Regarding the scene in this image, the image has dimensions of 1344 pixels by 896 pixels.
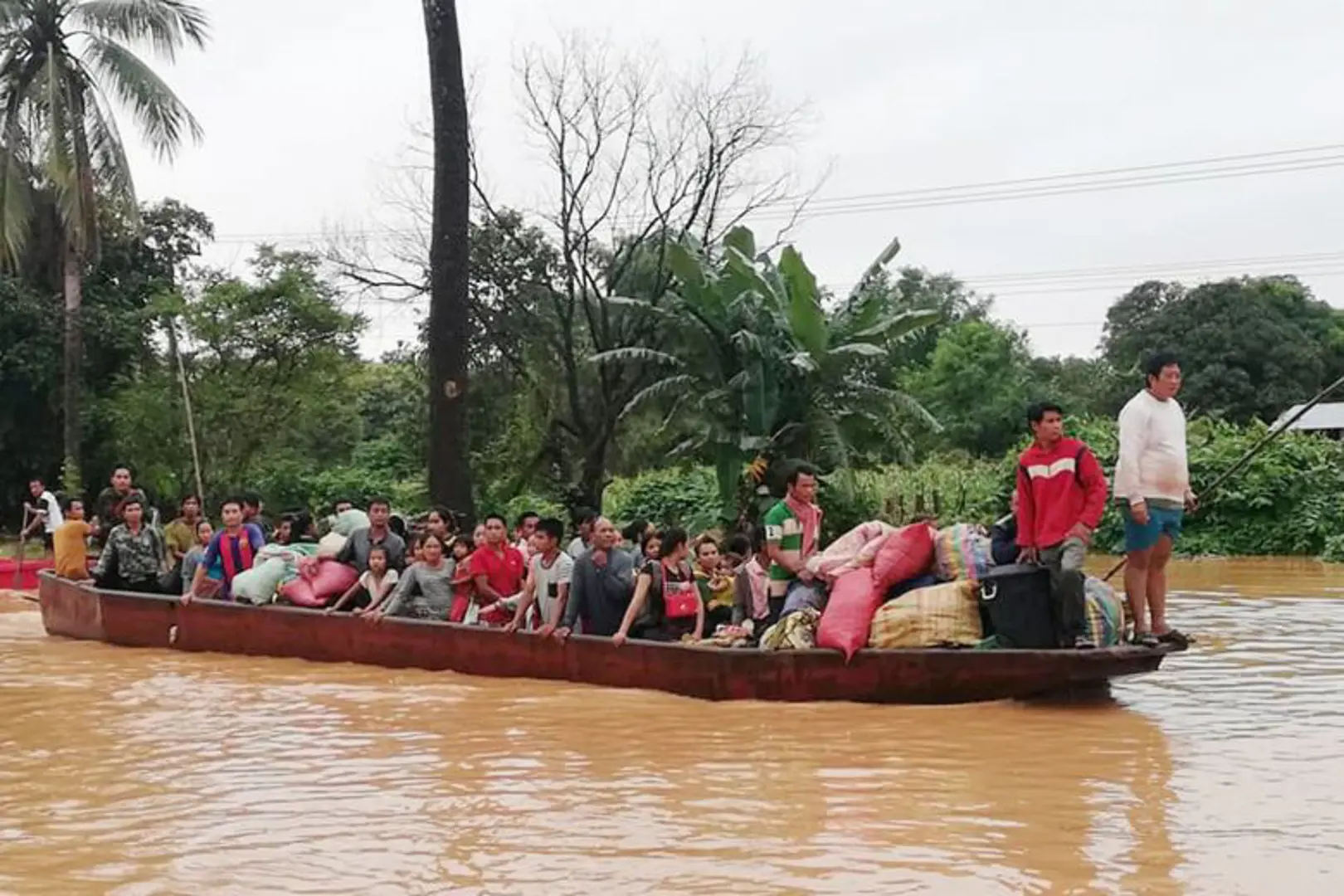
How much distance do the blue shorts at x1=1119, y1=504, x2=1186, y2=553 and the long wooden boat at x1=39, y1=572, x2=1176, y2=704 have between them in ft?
1.88

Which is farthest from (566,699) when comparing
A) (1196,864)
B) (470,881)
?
(1196,864)

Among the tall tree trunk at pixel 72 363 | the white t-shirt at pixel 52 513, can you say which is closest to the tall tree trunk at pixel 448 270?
the white t-shirt at pixel 52 513

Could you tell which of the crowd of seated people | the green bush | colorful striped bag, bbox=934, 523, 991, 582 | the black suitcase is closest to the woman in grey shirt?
the crowd of seated people

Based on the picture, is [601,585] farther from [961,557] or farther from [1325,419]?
[1325,419]

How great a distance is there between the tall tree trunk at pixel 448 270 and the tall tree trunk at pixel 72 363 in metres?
11.6

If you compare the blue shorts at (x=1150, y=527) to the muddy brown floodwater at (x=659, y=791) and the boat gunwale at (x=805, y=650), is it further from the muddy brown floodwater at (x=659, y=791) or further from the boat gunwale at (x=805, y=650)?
the muddy brown floodwater at (x=659, y=791)

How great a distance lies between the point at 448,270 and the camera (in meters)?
13.7

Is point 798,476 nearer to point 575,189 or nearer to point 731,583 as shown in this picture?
point 731,583

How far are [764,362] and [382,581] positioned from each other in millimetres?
8036

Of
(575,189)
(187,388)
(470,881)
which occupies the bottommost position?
(470,881)

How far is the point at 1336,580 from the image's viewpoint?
18.3 meters

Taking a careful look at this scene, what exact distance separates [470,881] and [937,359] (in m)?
35.3

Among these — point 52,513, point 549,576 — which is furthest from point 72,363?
point 549,576

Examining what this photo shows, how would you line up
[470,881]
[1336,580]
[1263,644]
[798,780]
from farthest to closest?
[1336,580] < [1263,644] < [798,780] < [470,881]
